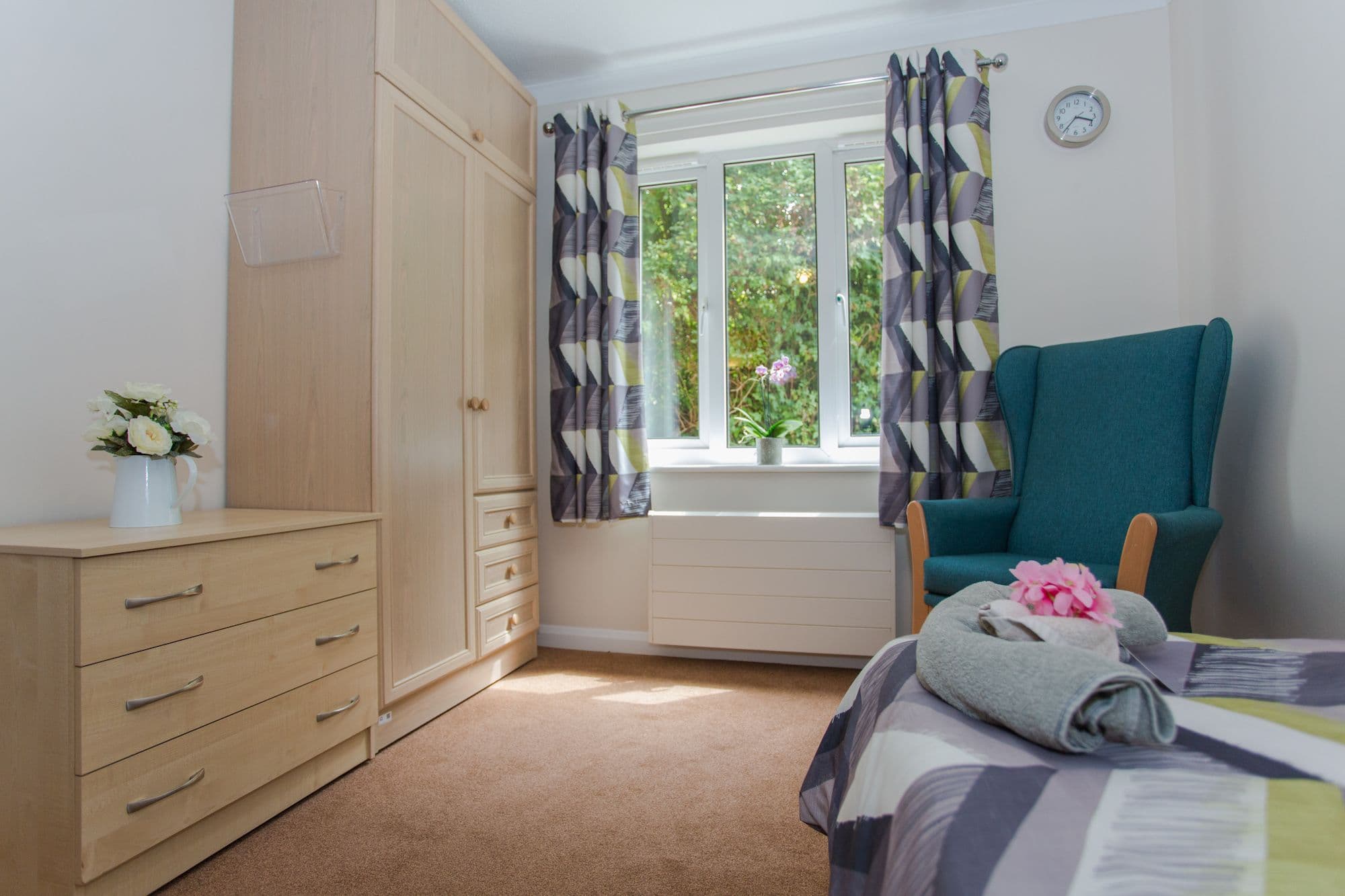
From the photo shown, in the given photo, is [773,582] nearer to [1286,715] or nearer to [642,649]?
[642,649]

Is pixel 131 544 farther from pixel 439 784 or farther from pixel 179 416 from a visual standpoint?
pixel 439 784

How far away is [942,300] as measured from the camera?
258cm

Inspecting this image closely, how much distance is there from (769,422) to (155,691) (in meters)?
2.26

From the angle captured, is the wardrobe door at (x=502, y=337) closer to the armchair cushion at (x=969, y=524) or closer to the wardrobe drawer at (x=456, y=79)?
the wardrobe drawer at (x=456, y=79)

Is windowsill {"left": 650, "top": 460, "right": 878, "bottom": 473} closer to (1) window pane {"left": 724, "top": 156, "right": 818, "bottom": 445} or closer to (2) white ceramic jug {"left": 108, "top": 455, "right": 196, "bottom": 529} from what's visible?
(1) window pane {"left": 724, "top": 156, "right": 818, "bottom": 445}

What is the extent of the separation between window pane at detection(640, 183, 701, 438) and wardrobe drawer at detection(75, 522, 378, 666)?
1539 mm

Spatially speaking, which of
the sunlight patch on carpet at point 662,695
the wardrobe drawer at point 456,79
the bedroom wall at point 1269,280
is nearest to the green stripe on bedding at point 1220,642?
the bedroom wall at point 1269,280

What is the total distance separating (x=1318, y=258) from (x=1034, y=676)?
1774 millimetres

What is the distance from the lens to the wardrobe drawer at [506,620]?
2.51 meters

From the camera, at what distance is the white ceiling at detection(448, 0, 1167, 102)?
2.66m

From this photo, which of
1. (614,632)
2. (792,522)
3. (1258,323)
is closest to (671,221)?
(792,522)

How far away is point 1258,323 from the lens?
205 cm

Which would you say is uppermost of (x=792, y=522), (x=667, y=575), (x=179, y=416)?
(x=179, y=416)

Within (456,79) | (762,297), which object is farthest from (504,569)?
(456,79)
